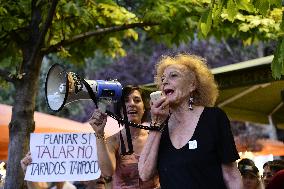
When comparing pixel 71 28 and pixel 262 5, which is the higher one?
pixel 71 28

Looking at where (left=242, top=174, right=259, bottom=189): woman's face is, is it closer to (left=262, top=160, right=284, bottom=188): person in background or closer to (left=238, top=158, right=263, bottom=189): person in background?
(left=238, top=158, right=263, bottom=189): person in background

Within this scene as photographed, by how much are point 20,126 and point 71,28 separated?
7.49 ft

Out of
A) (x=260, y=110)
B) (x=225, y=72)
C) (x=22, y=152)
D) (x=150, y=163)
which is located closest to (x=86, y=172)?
(x=150, y=163)

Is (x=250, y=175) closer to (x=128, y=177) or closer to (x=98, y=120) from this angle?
(x=128, y=177)

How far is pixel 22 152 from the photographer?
6.22 m

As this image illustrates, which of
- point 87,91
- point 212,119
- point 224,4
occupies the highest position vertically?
point 224,4

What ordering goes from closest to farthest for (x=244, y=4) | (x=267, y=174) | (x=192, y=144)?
(x=192, y=144), (x=244, y=4), (x=267, y=174)

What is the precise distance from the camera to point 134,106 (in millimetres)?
4312

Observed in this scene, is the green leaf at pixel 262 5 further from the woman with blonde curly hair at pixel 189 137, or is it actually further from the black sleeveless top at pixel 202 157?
the black sleeveless top at pixel 202 157

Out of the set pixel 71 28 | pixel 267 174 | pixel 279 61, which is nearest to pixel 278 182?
pixel 267 174

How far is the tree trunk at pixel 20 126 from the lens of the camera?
612 centimetres

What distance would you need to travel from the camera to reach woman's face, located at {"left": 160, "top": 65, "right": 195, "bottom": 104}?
3.36 metres

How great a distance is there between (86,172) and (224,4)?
4.97 ft

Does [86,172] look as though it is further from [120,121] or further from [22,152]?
[22,152]
